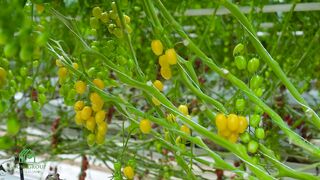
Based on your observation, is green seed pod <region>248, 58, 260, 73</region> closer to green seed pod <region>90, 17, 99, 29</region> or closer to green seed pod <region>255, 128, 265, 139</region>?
green seed pod <region>255, 128, 265, 139</region>

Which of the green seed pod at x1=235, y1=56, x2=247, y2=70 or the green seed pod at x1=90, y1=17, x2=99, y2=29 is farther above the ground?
the green seed pod at x1=90, y1=17, x2=99, y2=29

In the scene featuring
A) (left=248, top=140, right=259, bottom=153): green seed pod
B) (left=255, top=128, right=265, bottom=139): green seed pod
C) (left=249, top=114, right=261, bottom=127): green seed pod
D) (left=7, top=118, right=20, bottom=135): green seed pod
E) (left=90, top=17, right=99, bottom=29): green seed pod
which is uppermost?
(left=90, top=17, right=99, bottom=29): green seed pod

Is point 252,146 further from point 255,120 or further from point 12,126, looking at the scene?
point 12,126

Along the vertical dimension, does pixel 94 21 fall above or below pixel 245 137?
above

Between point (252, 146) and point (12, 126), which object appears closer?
point (12, 126)

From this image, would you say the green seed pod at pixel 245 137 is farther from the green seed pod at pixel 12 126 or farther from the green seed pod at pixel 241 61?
the green seed pod at pixel 12 126

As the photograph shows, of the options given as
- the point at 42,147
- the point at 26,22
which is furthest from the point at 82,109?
the point at 42,147

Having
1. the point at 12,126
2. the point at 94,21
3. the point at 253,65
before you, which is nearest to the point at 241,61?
the point at 253,65

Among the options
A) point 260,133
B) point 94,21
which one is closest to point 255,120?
point 260,133

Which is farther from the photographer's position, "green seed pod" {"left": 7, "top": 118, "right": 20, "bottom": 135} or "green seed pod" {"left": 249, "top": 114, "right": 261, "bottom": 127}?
"green seed pod" {"left": 249, "top": 114, "right": 261, "bottom": 127}

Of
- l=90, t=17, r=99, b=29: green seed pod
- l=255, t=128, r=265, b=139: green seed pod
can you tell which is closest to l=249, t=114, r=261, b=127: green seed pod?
l=255, t=128, r=265, b=139: green seed pod

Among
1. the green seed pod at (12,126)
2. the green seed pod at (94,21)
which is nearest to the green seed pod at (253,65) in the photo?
the green seed pod at (94,21)
